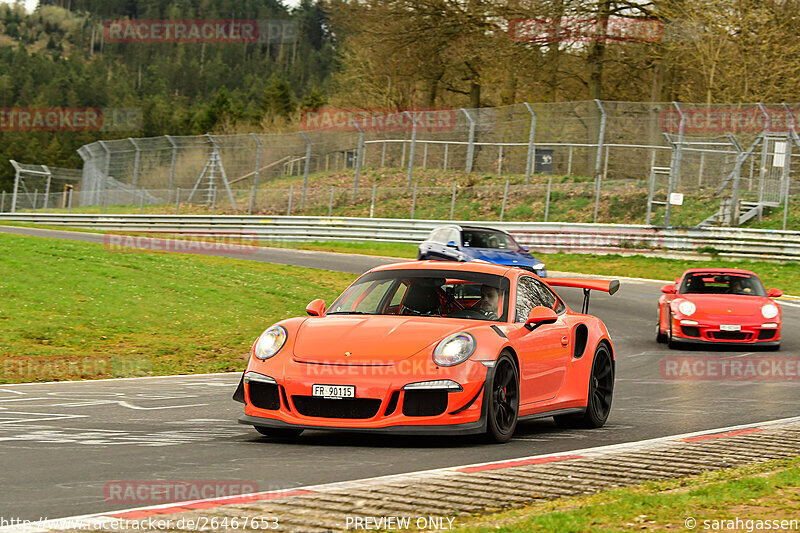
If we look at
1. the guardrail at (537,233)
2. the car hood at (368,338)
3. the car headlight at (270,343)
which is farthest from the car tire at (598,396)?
the guardrail at (537,233)

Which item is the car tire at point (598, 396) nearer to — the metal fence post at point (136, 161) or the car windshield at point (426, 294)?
the car windshield at point (426, 294)

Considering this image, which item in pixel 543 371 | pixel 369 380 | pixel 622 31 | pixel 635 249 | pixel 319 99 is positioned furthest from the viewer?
pixel 319 99

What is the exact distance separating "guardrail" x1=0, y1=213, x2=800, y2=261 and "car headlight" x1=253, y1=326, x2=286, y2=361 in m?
25.3

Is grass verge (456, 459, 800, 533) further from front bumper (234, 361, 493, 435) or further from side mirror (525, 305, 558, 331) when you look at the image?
side mirror (525, 305, 558, 331)

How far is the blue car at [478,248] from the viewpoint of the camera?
23.3m

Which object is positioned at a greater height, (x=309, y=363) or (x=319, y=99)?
(x=319, y=99)

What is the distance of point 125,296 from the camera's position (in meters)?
18.9

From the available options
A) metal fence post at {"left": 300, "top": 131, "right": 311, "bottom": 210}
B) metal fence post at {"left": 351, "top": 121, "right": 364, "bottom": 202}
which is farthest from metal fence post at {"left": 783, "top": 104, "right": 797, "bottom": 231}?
metal fence post at {"left": 300, "top": 131, "right": 311, "bottom": 210}

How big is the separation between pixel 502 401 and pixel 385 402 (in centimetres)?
99

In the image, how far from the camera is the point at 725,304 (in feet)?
55.5

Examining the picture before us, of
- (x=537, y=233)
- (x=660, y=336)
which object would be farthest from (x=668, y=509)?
(x=537, y=233)

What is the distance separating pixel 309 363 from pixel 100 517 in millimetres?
2805

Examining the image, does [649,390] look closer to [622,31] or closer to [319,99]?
[622,31]

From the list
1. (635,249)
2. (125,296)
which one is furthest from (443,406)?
(635,249)
